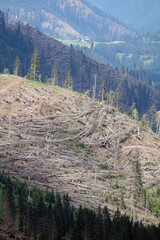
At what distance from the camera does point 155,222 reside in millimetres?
85500

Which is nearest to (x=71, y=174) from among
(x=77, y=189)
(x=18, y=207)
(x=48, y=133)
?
(x=77, y=189)

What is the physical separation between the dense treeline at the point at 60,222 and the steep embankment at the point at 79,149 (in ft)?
31.0

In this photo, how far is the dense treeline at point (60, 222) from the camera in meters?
68.3

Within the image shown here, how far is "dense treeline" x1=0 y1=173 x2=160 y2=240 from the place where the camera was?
68.3m

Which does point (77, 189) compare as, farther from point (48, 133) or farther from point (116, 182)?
point (48, 133)

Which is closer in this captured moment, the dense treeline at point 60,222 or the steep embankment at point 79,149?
the dense treeline at point 60,222

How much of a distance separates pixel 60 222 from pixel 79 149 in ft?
92.2

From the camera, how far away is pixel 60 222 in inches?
2859

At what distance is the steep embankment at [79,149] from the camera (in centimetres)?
8794

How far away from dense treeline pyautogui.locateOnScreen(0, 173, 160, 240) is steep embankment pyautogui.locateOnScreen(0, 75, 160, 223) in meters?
9.44

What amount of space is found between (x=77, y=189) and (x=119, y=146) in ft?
63.6

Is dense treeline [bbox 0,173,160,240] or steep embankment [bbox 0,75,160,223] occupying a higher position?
steep embankment [bbox 0,75,160,223]

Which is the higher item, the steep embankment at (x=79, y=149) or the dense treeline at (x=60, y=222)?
the steep embankment at (x=79, y=149)

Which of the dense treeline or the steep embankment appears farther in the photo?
the steep embankment
